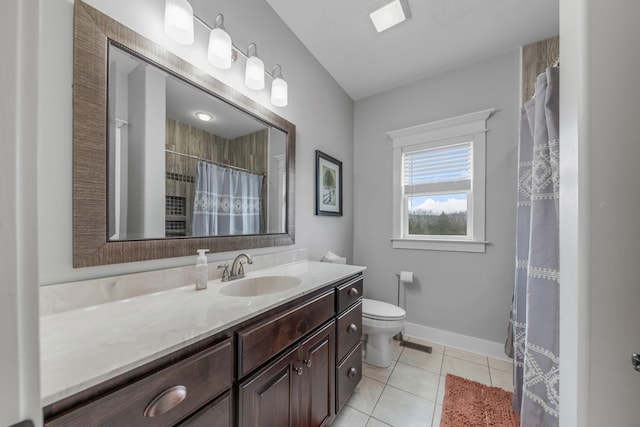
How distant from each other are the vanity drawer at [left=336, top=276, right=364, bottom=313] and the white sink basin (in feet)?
0.83

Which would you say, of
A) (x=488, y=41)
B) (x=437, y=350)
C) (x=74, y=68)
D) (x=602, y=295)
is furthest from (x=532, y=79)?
(x=74, y=68)

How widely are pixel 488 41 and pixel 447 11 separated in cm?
54

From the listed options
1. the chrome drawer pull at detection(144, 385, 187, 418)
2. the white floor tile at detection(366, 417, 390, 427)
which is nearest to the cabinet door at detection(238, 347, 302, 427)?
the chrome drawer pull at detection(144, 385, 187, 418)

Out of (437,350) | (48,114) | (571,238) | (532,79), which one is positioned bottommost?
(437,350)

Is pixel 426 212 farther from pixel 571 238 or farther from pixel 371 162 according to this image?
pixel 571 238

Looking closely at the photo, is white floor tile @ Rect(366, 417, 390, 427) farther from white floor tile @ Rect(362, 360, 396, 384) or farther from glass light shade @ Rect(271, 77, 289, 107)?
glass light shade @ Rect(271, 77, 289, 107)

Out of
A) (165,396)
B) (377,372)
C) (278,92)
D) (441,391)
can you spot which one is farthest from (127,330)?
(441,391)

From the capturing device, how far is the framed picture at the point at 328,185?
7.00 ft

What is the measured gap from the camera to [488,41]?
6.31ft

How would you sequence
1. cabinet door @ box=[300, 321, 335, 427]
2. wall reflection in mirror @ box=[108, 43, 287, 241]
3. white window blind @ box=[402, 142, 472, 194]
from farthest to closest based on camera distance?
white window blind @ box=[402, 142, 472, 194] < cabinet door @ box=[300, 321, 335, 427] < wall reflection in mirror @ box=[108, 43, 287, 241]

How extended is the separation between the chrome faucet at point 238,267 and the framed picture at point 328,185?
93 cm

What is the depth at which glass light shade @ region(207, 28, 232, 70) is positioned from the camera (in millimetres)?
1207

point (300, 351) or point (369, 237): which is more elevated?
point (369, 237)

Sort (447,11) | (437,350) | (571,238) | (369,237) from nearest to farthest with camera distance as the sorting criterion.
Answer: (571,238) → (447,11) → (437,350) → (369,237)
